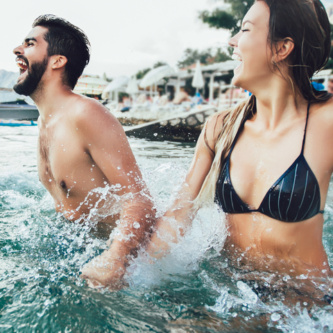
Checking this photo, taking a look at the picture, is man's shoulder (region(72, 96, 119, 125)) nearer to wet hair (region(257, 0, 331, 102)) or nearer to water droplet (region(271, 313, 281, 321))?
wet hair (region(257, 0, 331, 102))

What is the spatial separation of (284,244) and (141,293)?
2.13 ft

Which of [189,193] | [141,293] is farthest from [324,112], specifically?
[141,293]

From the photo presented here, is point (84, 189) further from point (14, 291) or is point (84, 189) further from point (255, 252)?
point (255, 252)

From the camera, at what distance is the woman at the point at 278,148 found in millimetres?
1393

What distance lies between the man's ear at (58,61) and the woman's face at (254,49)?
1.24 metres

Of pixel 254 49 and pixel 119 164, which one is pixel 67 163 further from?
pixel 254 49

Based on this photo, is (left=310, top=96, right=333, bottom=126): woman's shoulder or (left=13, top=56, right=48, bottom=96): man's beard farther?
(left=13, top=56, right=48, bottom=96): man's beard

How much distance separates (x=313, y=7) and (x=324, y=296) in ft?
3.83

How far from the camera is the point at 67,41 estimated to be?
228cm

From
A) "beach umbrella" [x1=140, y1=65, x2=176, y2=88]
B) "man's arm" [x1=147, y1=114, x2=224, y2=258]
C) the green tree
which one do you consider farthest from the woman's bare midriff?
"beach umbrella" [x1=140, y1=65, x2=176, y2=88]

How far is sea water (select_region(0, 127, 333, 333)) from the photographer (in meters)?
1.28

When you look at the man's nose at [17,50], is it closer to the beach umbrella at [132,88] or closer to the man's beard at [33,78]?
the man's beard at [33,78]

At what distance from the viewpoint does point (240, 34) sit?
1472mm

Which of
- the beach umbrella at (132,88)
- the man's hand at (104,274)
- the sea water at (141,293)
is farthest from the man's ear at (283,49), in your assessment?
the beach umbrella at (132,88)
